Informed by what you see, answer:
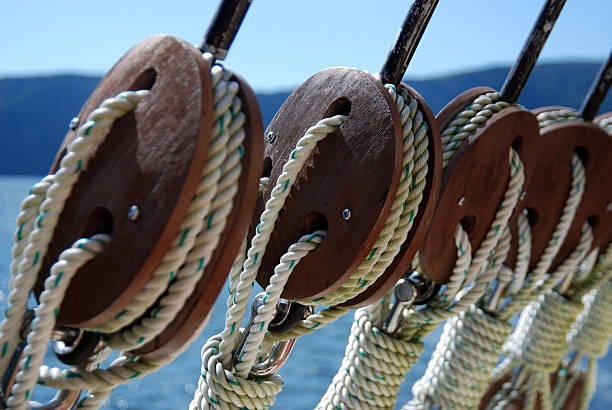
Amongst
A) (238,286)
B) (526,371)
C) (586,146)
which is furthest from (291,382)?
(238,286)

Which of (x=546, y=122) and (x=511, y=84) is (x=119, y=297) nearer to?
(x=511, y=84)

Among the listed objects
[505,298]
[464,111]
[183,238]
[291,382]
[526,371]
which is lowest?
[291,382]

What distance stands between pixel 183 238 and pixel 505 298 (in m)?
0.62

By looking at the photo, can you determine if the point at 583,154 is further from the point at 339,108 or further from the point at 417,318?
the point at 339,108

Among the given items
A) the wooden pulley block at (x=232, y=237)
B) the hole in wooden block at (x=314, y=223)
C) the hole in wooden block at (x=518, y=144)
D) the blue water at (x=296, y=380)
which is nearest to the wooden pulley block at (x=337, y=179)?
the hole in wooden block at (x=314, y=223)

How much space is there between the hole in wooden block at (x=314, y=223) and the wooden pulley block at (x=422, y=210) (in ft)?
0.25

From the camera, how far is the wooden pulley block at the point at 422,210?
676 mm

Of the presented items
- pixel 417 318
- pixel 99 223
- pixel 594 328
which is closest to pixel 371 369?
pixel 417 318

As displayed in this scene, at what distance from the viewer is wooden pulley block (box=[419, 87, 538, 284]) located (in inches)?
30.6

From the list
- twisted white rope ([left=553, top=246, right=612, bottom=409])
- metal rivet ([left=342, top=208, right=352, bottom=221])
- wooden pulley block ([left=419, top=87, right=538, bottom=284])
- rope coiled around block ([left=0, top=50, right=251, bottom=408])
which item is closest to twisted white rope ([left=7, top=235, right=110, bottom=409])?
rope coiled around block ([left=0, top=50, right=251, bottom=408])

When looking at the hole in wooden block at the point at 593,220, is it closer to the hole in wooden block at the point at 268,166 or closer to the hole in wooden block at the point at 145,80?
the hole in wooden block at the point at 268,166

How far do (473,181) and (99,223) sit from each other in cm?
42

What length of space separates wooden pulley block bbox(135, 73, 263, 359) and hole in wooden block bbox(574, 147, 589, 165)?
629mm

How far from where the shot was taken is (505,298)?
99 centimetres
